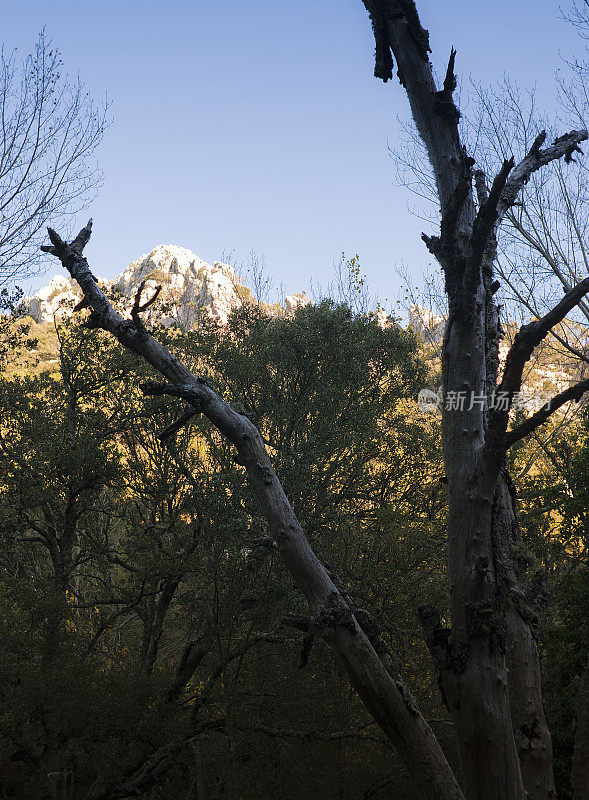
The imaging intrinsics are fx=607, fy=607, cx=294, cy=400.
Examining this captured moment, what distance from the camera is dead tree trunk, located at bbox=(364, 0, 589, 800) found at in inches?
94.8

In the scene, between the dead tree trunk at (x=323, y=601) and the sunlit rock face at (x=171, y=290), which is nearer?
the dead tree trunk at (x=323, y=601)

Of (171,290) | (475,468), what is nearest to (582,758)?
(475,468)

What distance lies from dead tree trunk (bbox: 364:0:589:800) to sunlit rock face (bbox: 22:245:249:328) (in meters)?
1.65

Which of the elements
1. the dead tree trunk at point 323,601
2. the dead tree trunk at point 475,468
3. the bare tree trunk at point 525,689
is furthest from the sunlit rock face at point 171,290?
the bare tree trunk at point 525,689

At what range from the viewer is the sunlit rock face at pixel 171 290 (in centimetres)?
1216

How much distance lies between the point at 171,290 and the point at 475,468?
17.4 meters

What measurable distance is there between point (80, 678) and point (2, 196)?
6.32 metres

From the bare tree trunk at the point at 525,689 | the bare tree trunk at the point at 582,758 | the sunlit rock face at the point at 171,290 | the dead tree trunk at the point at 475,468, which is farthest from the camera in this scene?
the sunlit rock face at the point at 171,290

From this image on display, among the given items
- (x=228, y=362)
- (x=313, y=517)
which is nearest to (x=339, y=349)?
(x=228, y=362)

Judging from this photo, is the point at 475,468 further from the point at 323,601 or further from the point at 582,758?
the point at 582,758

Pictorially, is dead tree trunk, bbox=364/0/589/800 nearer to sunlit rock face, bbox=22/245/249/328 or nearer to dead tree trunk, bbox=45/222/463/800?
dead tree trunk, bbox=45/222/463/800

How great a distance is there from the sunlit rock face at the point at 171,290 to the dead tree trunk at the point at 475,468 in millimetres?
1647

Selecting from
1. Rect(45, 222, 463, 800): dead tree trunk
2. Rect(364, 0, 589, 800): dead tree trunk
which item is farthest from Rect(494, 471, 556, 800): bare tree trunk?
Rect(45, 222, 463, 800): dead tree trunk

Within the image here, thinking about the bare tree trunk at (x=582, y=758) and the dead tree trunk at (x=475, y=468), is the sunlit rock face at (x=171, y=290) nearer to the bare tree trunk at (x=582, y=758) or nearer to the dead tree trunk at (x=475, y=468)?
the dead tree trunk at (x=475, y=468)
